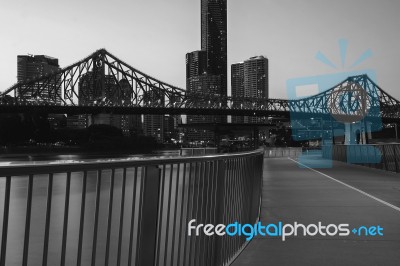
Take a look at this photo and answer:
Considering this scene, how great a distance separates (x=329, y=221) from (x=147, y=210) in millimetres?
5772

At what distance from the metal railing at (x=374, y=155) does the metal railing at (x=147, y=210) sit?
1572 cm

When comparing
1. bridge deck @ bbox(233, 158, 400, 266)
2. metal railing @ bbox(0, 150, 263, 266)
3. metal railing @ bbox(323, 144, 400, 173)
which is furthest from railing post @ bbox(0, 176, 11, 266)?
metal railing @ bbox(323, 144, 400, 173)

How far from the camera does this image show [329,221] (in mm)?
8562

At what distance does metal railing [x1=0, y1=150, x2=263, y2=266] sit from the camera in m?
2.43

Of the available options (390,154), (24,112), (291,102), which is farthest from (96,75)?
(390,154)

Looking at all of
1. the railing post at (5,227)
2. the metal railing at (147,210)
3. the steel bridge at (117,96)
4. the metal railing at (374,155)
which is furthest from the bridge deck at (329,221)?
the steel bridge at (117,96)

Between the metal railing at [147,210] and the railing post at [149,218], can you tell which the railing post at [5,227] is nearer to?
the metal railing at [147,210]

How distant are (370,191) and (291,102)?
394ft

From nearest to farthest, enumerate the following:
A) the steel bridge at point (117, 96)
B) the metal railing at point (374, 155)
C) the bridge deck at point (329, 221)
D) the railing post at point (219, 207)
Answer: the railing post at point (219, 207), the bridge deck at point (329, 221), the metal railing at point (374, 155), the steel bridge at point (117, 96)

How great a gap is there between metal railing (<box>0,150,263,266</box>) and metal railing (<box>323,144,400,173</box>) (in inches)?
619

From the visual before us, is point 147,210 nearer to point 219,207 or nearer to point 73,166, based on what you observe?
point 73,166

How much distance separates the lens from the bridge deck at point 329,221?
6004 millimetres

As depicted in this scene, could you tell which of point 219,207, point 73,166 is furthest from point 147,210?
point 219,207

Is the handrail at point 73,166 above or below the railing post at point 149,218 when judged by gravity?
above
